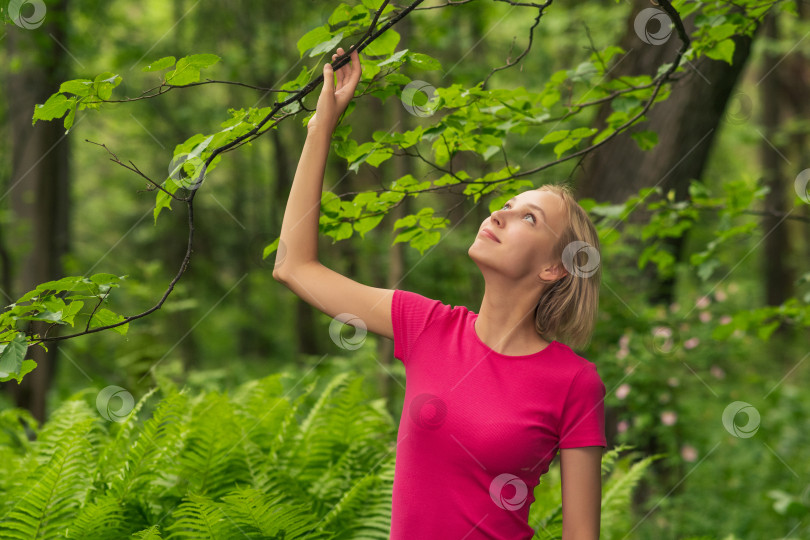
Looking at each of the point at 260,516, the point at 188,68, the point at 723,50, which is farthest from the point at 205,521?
the point at 723,50

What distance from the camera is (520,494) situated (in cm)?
168

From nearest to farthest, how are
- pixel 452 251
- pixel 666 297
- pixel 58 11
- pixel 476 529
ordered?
pixel 476 529
pixel 666 297
pixel 58 11
pixel 452 251

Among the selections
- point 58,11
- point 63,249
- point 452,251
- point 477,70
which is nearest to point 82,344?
point 63,249

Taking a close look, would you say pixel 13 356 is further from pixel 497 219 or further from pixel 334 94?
pixel 497 219

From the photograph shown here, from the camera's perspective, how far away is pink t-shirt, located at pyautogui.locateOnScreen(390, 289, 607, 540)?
5.38 ft

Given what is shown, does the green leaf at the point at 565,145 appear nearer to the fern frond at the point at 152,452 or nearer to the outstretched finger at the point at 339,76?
the outstretched finger at the point at 339,76

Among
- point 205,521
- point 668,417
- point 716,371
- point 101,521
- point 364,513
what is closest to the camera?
point 205,521

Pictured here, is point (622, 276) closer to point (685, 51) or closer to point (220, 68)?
point (685, 51)

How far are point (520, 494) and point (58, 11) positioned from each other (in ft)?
17.8

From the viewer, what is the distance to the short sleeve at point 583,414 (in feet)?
5.40

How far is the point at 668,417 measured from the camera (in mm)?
4867

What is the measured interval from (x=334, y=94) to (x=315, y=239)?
0.37 meters

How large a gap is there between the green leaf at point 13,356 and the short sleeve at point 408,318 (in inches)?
33.9

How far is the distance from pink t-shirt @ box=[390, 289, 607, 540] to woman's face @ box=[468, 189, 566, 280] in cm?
21
